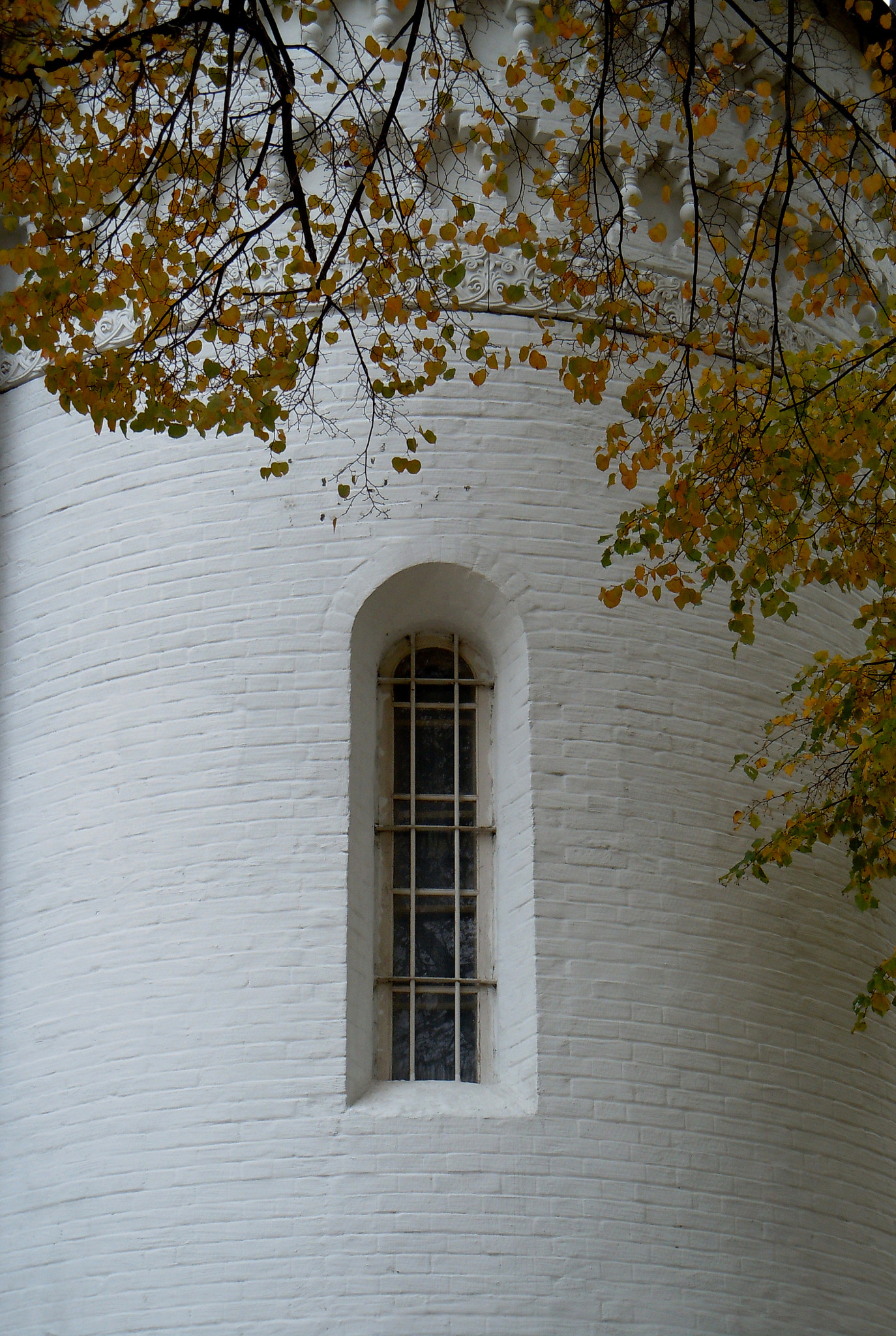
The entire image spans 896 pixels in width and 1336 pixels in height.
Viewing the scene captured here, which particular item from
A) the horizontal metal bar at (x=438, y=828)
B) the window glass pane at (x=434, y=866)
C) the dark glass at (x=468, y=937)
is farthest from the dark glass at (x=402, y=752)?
the dark glass at (x=468, y=937)

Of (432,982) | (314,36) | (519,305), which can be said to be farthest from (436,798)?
(314,36)

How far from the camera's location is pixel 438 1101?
7477 mm

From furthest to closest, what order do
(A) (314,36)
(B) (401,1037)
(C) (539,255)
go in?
(A) (314,36)
(B) (401,1037)
(C) (539,255)

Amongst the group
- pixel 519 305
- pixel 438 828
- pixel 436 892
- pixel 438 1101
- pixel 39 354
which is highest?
pixel 39 354

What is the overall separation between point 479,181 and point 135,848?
4109 millimetres

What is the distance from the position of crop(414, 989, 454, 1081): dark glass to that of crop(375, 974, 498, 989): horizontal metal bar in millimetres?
48

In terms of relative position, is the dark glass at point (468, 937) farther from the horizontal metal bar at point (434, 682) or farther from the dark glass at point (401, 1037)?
the horizontal metal bar at point (434, 682)

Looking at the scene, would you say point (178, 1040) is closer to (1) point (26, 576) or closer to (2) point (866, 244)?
(1) point (26, 576)

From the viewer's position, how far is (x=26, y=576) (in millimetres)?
8961

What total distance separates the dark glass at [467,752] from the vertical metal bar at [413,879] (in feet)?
0.78

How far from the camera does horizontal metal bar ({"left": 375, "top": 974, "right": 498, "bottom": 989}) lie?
797 cm

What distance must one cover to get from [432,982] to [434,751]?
121 cm

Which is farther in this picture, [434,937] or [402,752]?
[402,752]

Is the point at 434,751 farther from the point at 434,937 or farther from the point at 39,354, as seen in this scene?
the point at 39,354
